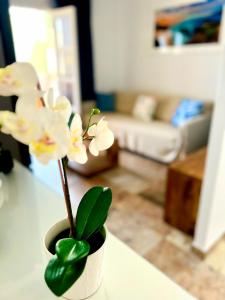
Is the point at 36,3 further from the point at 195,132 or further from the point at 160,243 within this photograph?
the point at 160,243

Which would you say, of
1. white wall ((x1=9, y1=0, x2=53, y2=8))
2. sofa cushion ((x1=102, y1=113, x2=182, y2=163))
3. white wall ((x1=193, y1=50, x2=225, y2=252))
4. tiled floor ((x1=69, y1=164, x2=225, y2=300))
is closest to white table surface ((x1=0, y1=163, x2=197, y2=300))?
tiled floor ((x1=69, y1=164, x2=225, y2=300))

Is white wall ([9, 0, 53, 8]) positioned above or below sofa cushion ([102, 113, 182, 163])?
above

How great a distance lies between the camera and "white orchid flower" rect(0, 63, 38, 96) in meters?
0.38

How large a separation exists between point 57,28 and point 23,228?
3507mm

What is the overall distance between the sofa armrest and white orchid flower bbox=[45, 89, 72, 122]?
8.33 feet

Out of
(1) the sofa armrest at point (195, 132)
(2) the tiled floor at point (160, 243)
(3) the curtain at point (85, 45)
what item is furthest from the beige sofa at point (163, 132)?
(2) the tiled floor at point (160, 243)

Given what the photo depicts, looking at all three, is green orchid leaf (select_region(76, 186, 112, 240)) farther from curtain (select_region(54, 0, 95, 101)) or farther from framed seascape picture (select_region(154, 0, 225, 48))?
curtain (select_region(54, 0, 95, 101))

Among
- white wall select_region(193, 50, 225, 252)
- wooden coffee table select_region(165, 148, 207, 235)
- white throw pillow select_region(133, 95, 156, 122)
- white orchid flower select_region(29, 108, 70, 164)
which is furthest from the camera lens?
white throw pillow select_region(133, 95, 156, 122)

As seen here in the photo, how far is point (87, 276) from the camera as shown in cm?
46

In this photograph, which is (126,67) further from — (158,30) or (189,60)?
(189,60)

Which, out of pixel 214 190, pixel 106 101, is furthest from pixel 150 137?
pixel 214 190

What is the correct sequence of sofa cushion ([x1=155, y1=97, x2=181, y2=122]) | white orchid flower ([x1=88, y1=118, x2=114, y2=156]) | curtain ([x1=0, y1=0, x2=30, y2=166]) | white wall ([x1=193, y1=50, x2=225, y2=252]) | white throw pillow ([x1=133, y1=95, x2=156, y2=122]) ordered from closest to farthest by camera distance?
white orchid flower ([x1=88, y1=118, x2=114, y2=156])
curtain ([x1=0, y1=0, x2=30, y2=166])
white wall ([x1=193, y1=50, x2=225, y2=252])
sofa cushion ([x1=155, y1=97, x2=181, y2=122])
white throw pillow ([x1=133, y1=95, x2=156, y2=122])

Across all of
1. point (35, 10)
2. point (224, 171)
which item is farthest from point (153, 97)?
point (224, 171)

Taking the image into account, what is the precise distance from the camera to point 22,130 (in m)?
0.33
